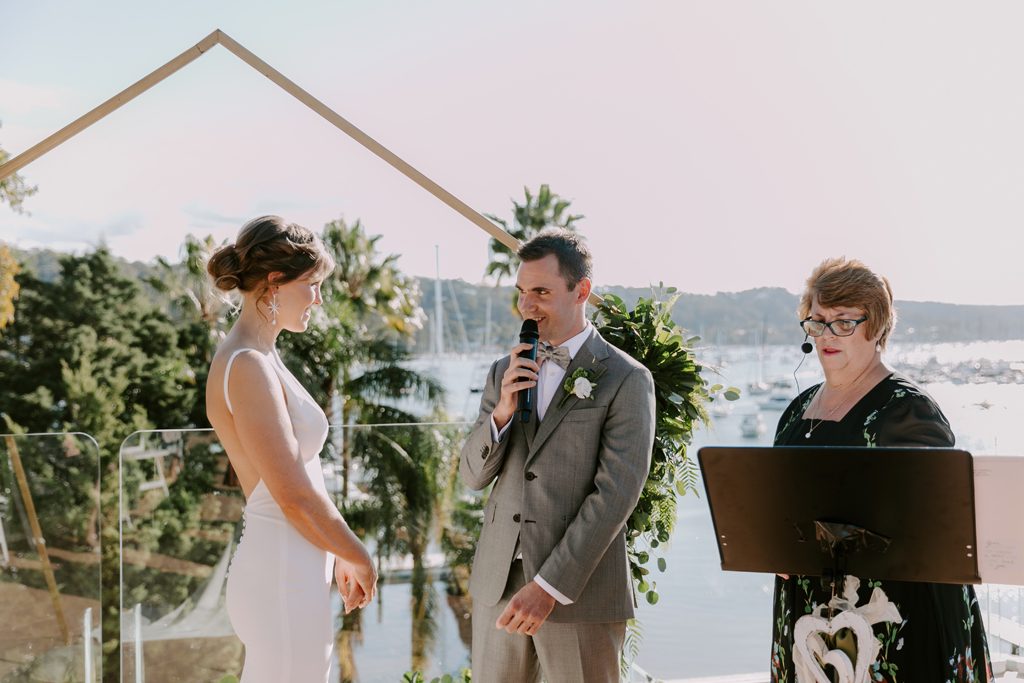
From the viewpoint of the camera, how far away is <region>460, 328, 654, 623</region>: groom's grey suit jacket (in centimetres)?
279

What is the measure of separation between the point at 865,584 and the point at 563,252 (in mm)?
1253

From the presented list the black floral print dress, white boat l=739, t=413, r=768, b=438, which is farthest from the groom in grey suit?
white boat l=739, t=413, r=768, b=438

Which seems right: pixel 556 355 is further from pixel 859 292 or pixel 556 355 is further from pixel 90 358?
pixel 90 358

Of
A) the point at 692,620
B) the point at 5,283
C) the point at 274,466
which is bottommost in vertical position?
the point at 692,620

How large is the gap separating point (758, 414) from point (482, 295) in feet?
25.1

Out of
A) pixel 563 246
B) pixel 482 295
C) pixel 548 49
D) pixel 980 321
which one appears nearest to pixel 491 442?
pixel 563 246

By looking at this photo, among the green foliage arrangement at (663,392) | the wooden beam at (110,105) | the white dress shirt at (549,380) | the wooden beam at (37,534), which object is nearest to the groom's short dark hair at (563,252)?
the white dress shirt at (549,380)

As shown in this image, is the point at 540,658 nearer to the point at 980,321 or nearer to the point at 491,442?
the point at 491,442

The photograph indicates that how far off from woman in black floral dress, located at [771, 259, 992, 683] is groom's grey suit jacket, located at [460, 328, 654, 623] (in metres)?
0.53

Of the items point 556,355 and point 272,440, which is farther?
point 556,355

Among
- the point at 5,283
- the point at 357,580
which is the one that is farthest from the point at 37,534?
the point at 5,283

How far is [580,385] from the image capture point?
2.86 m

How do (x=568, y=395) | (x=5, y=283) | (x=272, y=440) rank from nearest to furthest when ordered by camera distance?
(x=272, y=440) < (x=568, y=395) < (x=5, y=283)

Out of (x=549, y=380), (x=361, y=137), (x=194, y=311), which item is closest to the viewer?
(x=549, y=380)
